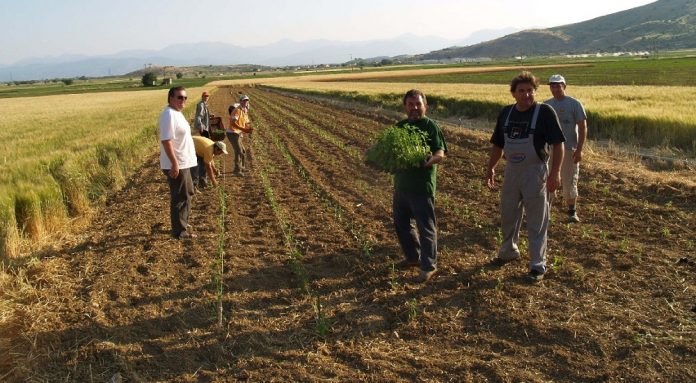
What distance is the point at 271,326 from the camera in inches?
176

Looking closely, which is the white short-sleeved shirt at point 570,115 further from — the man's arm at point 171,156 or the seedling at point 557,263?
the man's arm at point 171,156

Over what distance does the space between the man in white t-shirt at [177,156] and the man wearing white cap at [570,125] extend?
4676 millimetres

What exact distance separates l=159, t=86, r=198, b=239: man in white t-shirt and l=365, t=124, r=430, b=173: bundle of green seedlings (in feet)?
9.01

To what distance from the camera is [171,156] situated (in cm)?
627

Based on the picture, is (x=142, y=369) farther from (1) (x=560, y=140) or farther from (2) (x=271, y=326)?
(1) (x=560, y=140)

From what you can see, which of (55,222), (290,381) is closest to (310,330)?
(290,381)

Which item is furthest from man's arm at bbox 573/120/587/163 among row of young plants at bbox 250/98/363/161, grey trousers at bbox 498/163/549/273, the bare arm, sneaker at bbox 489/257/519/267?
row of young plants at bbox 250/98/363/161

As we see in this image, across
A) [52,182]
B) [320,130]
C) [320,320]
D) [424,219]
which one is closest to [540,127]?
[424,219]

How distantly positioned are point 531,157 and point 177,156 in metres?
4.32

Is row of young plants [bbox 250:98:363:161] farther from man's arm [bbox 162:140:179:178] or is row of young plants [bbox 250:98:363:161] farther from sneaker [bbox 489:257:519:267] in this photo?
sneaker [bbox 489:257:519:267]

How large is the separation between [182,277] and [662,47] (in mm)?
191100

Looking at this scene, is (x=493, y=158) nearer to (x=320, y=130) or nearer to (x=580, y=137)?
(x=580, y=137)

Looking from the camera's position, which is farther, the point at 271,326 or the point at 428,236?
the point at 428,236

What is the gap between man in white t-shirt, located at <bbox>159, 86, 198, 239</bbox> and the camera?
628 centimetres
